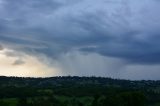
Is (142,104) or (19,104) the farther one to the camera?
(19,104)

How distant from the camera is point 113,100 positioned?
157000 millimetres

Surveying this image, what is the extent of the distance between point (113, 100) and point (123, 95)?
559 centimetres

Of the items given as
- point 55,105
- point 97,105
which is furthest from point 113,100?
point 55,105

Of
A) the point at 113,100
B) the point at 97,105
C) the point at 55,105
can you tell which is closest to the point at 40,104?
the point at 55,105

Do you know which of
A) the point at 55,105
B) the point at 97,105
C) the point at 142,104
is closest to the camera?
the point at 142,104

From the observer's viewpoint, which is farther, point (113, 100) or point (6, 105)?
point (6, 105)

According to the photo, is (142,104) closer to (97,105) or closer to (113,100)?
(113,100)

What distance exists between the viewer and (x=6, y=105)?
18125cm

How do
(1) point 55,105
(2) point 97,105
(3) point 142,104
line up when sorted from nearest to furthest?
(3) point 142,104
(2) point 97,105
(1) point 55,105

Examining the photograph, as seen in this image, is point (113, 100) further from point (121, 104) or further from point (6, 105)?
point (6, 105)

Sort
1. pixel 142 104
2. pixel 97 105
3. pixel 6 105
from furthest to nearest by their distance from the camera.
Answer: pixel 6 105
pixel 97 105
pixel 142 104

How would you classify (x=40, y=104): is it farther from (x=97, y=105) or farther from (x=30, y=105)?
(x=97, y=105)

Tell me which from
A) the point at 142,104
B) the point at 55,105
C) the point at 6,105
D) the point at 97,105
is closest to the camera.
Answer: the point at 142,104

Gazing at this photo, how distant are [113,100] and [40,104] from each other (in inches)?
1936
